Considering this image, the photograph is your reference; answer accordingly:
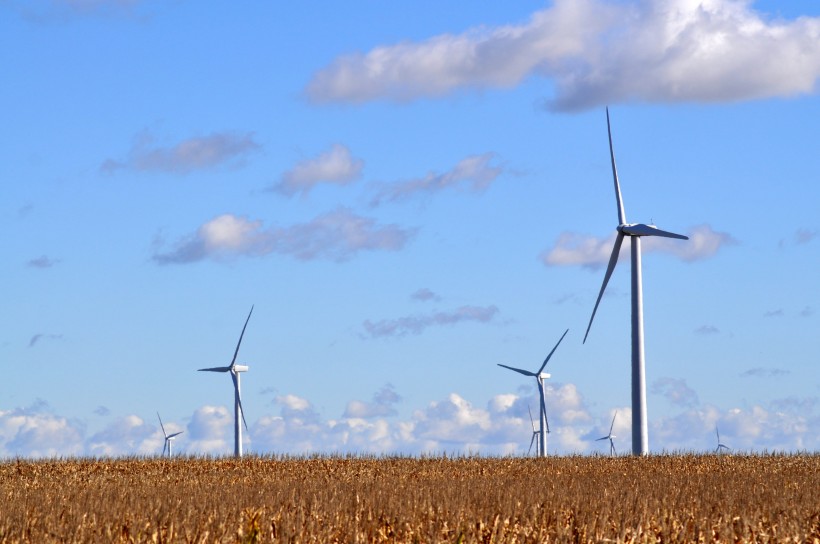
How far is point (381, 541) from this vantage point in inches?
827

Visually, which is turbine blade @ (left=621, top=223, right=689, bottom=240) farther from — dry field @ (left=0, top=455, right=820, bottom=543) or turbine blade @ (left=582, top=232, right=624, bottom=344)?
dry field @ (left=0, top=455, right=820, bottom=543)

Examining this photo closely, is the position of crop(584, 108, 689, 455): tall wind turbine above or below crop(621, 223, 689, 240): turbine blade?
below

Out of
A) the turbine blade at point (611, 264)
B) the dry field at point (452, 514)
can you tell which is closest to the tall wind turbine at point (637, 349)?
the turbine blade at point (611, 264)

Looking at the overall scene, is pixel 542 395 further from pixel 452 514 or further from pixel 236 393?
pixel 452 514

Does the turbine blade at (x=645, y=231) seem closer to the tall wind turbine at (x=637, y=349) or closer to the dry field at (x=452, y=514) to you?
the tall wind turbine at (x=637, y=349)

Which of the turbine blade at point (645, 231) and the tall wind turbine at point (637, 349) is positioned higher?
the turbine blade at point (645, 231)

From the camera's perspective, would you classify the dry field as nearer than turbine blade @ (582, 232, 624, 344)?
Yes

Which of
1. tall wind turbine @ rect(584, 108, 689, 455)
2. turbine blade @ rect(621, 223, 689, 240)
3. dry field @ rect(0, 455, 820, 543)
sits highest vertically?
turbine blade @ rect(621, 223, 689, 240)

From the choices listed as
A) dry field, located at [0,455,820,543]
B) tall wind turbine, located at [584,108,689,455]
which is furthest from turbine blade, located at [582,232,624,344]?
dry field, located at [0,455,820,543]

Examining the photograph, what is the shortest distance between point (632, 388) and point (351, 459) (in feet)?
50.2

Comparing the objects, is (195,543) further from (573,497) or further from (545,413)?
(545,413)

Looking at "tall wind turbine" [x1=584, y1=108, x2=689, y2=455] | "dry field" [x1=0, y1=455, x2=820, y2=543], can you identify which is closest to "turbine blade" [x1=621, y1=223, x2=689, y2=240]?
"tall wind turbine" [x1=584, y1=108, x2=689, y2=455]

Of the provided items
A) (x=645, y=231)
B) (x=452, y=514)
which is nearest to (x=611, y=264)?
(x=645, y=231)

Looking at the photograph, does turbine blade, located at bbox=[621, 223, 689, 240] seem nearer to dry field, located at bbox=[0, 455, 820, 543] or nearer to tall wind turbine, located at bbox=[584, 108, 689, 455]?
tall wind turbine, located at bbox=[584, 108, 689, 455]
